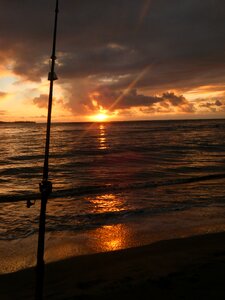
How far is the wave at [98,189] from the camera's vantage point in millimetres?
15053

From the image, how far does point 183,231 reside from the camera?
933cm

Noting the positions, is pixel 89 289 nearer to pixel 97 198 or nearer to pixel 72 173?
pixel 97 198

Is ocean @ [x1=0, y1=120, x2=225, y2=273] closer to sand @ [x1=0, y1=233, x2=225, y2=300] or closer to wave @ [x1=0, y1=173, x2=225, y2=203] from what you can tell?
wave @ [x1=0, y1=173, x2=225, y2=203]

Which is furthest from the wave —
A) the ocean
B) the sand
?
the sand

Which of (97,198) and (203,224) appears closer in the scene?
(203,224)

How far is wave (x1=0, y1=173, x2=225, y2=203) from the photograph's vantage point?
15053mm

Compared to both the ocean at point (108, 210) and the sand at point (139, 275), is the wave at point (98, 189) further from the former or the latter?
the sand at point (139, 275)

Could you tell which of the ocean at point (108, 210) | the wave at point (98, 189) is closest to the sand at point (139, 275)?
the ocean at point (108, 210)

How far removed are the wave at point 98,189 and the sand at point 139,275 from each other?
25.5 ft

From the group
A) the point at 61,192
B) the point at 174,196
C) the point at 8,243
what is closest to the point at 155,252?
the point at 8,243

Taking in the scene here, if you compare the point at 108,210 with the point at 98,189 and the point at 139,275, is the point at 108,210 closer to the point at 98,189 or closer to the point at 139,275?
the point at 98,189

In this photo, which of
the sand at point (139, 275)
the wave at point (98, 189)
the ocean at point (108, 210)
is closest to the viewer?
the sand at point (139, 275)

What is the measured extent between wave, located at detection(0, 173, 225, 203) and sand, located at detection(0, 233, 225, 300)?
7.77 meters

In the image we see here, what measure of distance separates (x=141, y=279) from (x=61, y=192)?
10.6m
